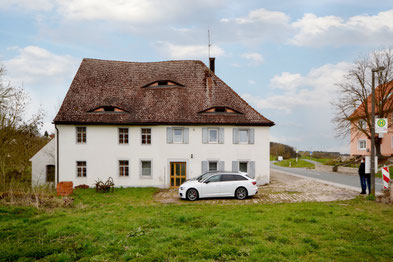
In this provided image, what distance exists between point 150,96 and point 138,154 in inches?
207

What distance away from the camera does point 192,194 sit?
1608 centimetres

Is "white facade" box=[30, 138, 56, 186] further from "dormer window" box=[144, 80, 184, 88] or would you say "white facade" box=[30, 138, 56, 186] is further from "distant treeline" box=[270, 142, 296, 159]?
"distant treeline" box=[270, 142, 296, 159]

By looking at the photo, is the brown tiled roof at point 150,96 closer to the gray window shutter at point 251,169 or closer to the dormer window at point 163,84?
the dormer window at point 163,84

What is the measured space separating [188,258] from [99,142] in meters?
17.8

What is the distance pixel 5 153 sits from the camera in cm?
A: 2253

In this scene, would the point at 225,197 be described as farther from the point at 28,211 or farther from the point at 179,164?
the point at 28,211

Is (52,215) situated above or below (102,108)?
below

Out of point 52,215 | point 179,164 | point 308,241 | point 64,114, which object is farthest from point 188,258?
point 64,114

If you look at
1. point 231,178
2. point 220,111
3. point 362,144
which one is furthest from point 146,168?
point 362,144

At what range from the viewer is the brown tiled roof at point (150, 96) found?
22297 mm

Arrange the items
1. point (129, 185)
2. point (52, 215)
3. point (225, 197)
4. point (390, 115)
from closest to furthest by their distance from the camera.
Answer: point (52, 215) → point (225, 197) → point (129, 185) → point (390, 115)

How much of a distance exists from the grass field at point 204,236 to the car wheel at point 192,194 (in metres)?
4.16

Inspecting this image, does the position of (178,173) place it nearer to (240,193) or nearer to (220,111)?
(220,111)

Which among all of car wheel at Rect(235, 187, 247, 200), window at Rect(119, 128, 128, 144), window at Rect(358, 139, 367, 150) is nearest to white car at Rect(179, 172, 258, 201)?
car wheel at Rect(235, 187, 247, 200)
